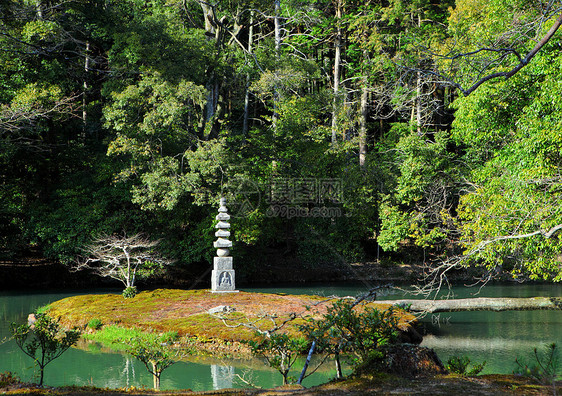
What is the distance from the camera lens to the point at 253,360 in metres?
8.59

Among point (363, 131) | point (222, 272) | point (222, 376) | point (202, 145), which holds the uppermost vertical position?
point (363, 131)

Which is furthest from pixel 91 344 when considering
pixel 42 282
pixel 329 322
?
pixel 42 282

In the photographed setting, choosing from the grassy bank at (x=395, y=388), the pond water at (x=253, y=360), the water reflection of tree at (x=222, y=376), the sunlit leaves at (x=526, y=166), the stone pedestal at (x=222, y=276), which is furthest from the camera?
the stone pedestal at (x=222, y=276)

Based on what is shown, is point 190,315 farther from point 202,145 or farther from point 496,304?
point 202,145

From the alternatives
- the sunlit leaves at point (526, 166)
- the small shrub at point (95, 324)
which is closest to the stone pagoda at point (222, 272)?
the small shrub at point (95, 324)

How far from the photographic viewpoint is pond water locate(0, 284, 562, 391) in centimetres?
752

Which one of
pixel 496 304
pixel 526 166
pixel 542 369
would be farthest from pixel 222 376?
pixel 526 166

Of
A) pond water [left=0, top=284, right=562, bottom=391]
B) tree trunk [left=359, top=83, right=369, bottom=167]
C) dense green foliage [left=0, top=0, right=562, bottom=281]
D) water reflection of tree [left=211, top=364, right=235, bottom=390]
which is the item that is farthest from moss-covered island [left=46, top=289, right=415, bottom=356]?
tree trunk [left=359, top=83, right=369, bottom=167]

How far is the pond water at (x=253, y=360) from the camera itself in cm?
752

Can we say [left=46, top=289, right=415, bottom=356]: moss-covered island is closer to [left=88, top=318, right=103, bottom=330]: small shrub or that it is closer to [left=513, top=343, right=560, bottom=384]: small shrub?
[left=88, top=318, right=103, bottom=330]: small shrub

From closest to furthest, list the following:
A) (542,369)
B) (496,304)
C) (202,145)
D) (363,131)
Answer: (542,369)
(496,304)
(202,145)
(363,131)

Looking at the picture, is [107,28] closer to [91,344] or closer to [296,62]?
[296,62]

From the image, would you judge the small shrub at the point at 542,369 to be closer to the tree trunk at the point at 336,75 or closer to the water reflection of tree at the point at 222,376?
the water reflection of tree at the point at 222,376

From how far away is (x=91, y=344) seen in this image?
9.86m
